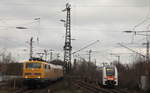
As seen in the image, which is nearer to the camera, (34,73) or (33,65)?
(34,73)

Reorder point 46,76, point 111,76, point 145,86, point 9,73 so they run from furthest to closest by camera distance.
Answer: point 9,73 < point 111,76 < point 46,76 < point 145,86

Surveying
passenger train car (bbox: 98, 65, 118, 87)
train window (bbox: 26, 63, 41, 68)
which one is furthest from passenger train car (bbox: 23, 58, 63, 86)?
passenger train car (bbox: 98, 65, 118, 87)

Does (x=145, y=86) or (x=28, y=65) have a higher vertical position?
(x=28, y=65)

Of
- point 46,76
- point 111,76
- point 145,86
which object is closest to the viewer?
point 145,86

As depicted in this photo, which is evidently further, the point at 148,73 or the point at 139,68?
the point at 139,68

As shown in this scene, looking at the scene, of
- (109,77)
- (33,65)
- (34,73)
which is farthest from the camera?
(109,77)

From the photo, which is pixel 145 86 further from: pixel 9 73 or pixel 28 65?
pixel 9 73

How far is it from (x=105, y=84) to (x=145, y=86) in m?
8.87

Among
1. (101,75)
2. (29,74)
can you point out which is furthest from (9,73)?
(29,74)

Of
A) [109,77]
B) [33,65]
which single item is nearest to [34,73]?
[33,65]

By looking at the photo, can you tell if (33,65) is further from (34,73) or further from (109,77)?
(109,77)

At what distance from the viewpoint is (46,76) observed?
34.2 meters

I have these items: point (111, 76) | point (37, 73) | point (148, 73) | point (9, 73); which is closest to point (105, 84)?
point (111, 76)

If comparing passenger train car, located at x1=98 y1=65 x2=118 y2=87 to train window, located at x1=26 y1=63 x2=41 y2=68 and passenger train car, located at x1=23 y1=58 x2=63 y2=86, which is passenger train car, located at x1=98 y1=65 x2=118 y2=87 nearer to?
passenger train car, located at x1=23 y1=58 x2=63 y2=86
